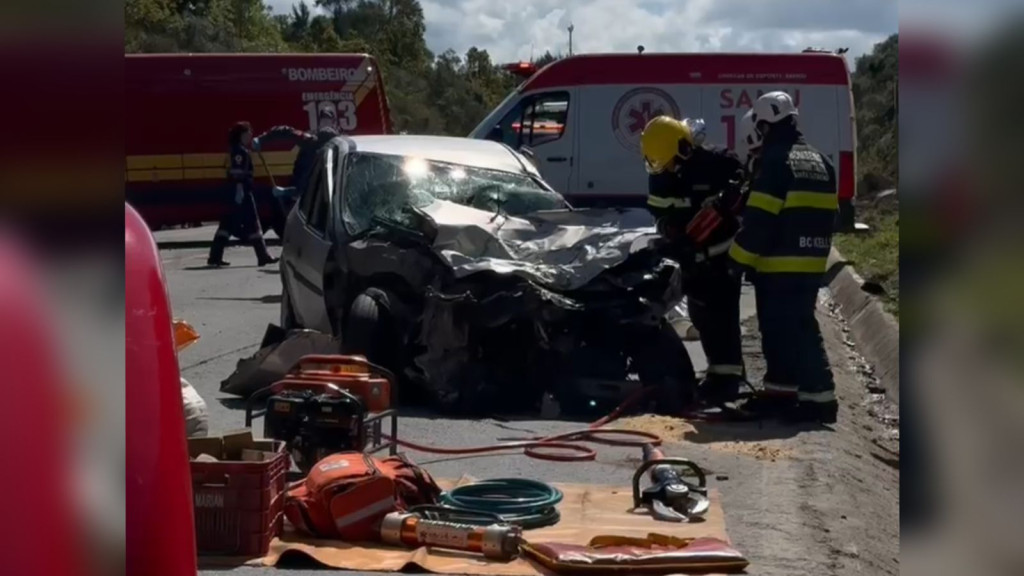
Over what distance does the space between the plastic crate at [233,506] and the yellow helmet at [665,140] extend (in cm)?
457

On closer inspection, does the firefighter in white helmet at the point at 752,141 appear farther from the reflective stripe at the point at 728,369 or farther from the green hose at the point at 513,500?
the green hose at the point at 513,500

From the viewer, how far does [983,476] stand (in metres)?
1.58

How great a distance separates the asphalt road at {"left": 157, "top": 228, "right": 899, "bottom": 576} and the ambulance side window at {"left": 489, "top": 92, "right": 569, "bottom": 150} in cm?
884

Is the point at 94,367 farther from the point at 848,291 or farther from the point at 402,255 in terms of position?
the point at 848,291

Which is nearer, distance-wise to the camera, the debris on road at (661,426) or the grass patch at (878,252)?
the debris on road at (661,426)

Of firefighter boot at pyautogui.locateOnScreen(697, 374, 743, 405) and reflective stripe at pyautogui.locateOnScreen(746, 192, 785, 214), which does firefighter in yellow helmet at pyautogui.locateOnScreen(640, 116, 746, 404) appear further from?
reflective stripe at pyautogui.locateOnScreen(746, 192, 785, 214)

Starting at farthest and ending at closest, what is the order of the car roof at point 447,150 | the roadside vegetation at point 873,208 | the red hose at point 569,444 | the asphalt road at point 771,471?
the roadside vegetation at point 873,208 < the car roof at point 447,150 < the red hose at point 569,444 < the asphalt road at point 771,471

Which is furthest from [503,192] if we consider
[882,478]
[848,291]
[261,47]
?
[261,47]

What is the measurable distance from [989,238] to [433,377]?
7444 mm

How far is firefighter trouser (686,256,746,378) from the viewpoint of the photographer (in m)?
9.34

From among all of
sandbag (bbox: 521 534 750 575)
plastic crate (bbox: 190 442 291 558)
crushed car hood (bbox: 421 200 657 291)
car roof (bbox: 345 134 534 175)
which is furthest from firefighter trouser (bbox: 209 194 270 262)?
sandbag (bbox: 521 534 750 575)

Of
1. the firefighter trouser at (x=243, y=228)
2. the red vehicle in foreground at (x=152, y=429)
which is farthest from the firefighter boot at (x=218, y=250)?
the red vehicle in foreground at (x=152, y=429)

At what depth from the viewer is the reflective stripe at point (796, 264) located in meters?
8.48

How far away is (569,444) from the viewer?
7.96m
